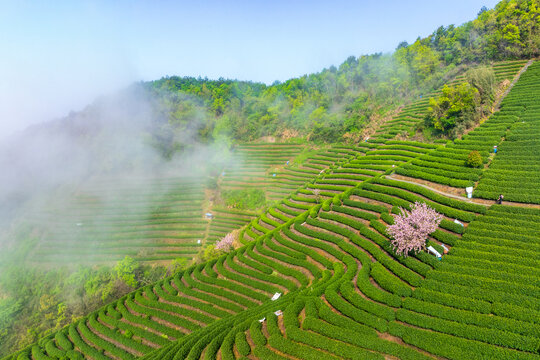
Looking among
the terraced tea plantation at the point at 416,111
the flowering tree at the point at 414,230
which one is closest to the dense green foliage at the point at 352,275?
the flowering tree at the point at 414,230

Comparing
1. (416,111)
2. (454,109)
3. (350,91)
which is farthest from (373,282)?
(350,91)

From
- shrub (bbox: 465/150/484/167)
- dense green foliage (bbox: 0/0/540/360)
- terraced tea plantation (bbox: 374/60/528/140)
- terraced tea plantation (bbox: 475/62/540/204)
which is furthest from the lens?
terraced tea plantation (bbox: 374/60/528/140)

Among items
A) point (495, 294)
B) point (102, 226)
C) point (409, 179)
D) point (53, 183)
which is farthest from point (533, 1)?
point (53, 183)

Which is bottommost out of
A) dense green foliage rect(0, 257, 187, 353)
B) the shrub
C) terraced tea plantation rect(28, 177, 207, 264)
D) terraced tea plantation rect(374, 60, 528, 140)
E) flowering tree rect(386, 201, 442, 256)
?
dense green foliage rect(0, 257, 187, 353)

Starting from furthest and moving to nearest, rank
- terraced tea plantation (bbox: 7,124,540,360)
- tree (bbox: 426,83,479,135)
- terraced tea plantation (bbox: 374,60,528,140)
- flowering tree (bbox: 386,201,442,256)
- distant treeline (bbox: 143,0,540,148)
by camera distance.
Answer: distant treeline (bbox: 143,0,540,148), terraced tea plantation (bbox: 374,60,528,140), tree (bbox: 426,83,479,135), flowering tree (bbox: 386,201,442,256), terraced tea plantation (bbox: 7,124,540,360)

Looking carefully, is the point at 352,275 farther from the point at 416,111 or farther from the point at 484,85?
the point at 416,111

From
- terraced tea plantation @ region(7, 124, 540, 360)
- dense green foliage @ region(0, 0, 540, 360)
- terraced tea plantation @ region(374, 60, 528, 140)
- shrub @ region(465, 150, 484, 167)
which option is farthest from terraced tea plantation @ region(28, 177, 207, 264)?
shrub @ region(465, 150, 484, 167)

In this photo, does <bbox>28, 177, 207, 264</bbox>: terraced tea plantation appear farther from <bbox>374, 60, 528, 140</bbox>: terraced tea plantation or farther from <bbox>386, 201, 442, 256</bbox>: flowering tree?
<bbox>374, 60, 528, 140</bbox>: terraced tea plantation

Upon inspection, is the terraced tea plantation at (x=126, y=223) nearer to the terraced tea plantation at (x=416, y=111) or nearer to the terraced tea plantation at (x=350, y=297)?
the terraced tea plantation at (x=350, y=297)
